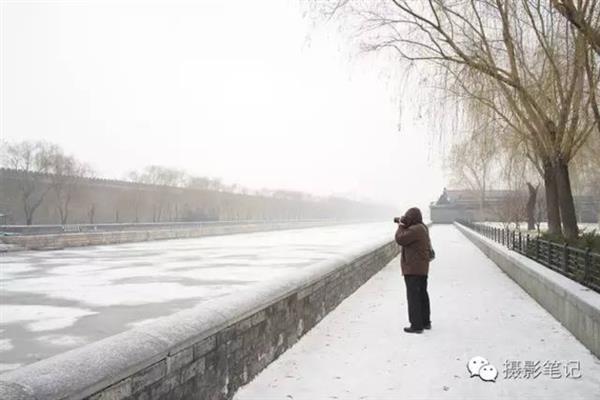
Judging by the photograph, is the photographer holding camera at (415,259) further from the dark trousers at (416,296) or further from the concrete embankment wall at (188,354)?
the concrete embankment wall at (188,354)

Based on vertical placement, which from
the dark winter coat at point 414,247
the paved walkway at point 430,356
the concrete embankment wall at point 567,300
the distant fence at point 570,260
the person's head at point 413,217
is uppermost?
the person's head at point 413,217

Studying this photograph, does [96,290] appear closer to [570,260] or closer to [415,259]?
[415,259]

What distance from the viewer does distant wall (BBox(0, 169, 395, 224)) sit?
4284 centimetres

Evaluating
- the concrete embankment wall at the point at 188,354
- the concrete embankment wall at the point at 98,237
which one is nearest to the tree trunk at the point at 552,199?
the concrete embankment wall at the point at 188,354

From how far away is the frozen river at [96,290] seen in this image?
7930 millimetres

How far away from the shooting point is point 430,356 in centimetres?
589

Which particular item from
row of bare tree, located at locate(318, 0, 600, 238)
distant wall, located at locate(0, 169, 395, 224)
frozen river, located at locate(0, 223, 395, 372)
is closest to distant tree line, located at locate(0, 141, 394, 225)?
distant wall, located at locate(0, 169, 395, 224)

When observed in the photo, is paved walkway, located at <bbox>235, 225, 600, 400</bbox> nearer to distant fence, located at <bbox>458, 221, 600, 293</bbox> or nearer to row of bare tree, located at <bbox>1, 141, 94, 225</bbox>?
distant fence, located at <bbox>458, 221, 600, 293</bbox>

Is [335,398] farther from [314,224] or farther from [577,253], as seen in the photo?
[314,224]

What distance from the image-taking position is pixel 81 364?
2805 millimetres

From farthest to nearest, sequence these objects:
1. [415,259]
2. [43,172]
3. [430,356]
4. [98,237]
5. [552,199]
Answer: [43,172], [98,237], [552,199], [415,259], [430,356]

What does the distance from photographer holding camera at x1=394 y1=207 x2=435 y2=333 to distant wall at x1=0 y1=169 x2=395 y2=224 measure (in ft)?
109

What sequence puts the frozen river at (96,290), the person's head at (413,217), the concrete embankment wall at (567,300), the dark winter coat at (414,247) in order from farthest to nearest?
the frozen river at (96,290) → the person's head at (413,217) → the dark winter coat at (414,247) → the concrete embankment wall at (567,300)

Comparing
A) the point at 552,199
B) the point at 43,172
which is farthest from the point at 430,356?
the point at 43,172
